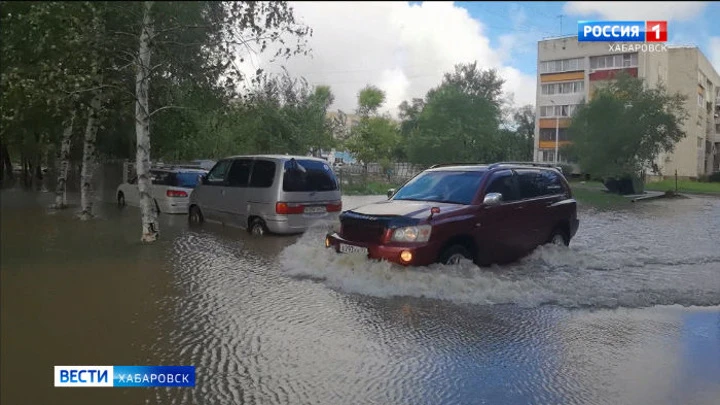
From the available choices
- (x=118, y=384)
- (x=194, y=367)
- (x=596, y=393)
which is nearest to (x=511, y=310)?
(x=596, y=393)

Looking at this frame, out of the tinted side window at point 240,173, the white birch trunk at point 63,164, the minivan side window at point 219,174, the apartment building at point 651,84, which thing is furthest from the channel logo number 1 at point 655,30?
the white birch trunk at point 63,164

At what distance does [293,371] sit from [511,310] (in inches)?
117

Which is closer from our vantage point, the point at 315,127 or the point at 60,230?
the point at 60,230

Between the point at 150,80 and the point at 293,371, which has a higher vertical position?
the point at 150,80

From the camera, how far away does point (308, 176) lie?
11.6m

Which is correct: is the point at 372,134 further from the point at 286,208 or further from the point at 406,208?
the point at 406,208

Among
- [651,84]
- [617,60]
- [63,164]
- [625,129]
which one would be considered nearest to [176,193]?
[63,164]

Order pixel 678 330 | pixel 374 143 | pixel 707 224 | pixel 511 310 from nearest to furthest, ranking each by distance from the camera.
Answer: pixel 678 330, pixel 511 310, pixel 707 224, pixel 374 143

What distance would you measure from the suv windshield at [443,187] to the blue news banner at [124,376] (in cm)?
469

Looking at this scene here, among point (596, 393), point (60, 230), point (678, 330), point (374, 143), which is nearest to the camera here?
point (596, 393)

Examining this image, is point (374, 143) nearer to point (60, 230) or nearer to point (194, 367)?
point (60, 230)

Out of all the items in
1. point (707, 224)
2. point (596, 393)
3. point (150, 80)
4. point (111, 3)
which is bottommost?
point (596, 393)

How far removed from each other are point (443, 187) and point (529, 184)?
153 centimetres

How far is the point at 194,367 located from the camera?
4.50 meters
